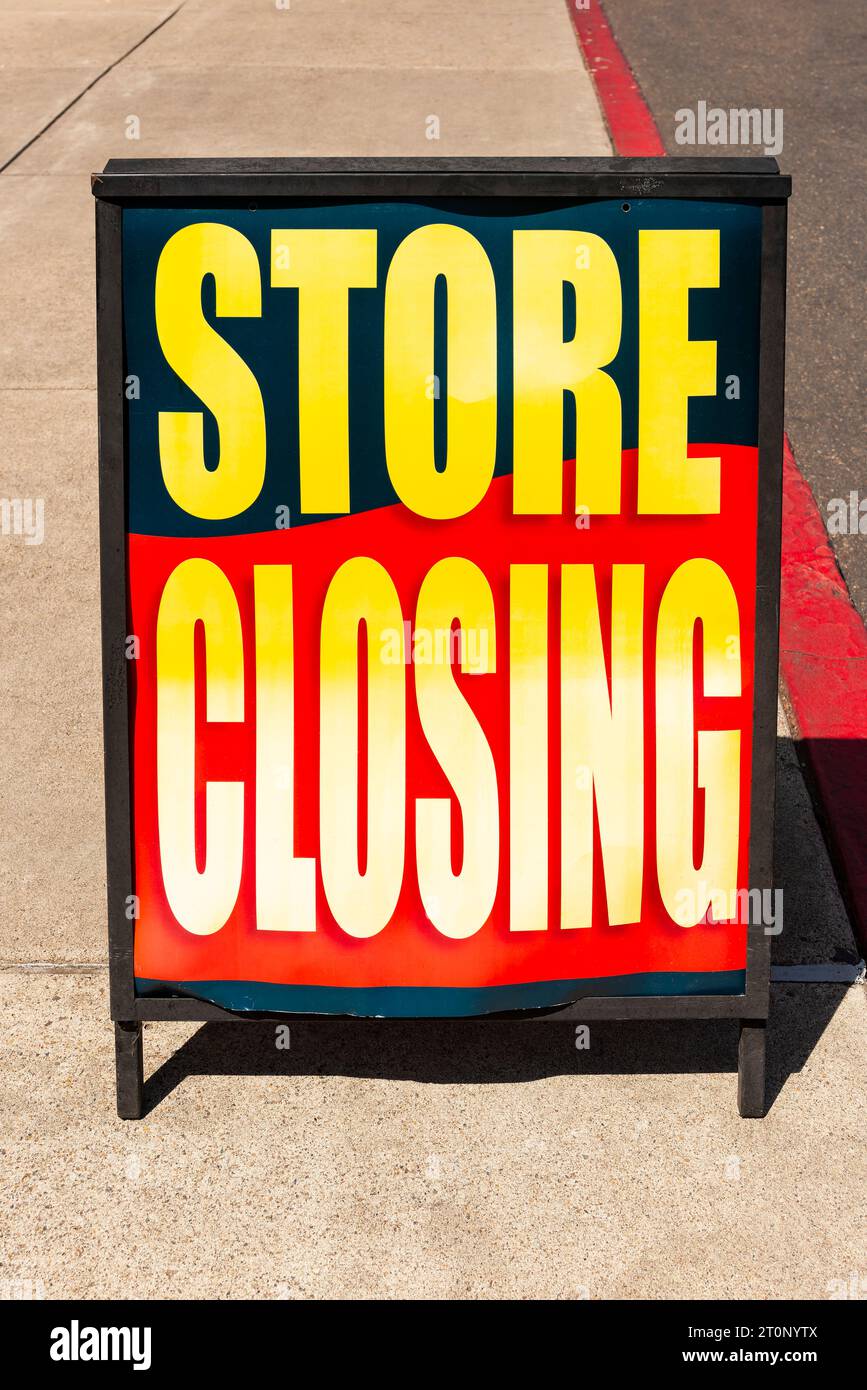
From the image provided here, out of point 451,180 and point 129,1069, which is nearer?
point 451,180

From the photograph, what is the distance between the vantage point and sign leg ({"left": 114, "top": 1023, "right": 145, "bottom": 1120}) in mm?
3805

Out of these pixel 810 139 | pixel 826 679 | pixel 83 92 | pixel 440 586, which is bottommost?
pixel 826 679

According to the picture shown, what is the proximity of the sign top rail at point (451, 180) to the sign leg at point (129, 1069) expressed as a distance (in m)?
1.97

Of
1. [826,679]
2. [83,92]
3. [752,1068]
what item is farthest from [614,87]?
[752,1068]

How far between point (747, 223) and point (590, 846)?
149cm

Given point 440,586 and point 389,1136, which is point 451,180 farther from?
point 389,1136

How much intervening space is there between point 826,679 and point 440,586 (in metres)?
2.47

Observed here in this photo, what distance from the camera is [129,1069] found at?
3.81 metres

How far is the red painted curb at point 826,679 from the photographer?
4891mm

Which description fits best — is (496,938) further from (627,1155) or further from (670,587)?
(670,587)

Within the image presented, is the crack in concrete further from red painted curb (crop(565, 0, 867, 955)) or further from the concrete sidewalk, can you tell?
the concrete sidewalk

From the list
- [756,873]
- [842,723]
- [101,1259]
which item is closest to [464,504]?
[756,873]

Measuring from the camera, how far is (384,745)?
376 centimetres
